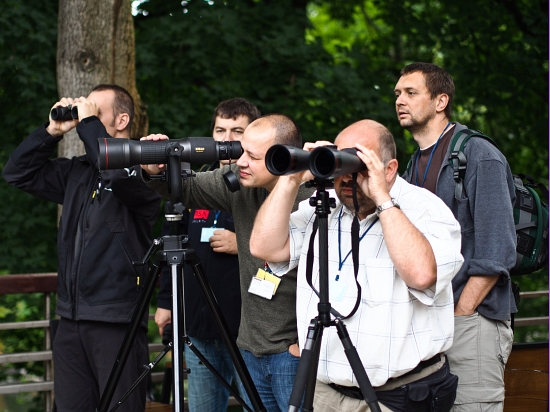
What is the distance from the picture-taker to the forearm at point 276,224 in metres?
2.56

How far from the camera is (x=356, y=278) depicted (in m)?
2.28

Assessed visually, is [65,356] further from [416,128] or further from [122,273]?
[416,128]

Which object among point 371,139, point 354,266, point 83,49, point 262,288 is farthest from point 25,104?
point 354,266

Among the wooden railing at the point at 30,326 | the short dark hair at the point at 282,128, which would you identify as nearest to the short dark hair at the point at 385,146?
the short dark hair at the point at 282,128

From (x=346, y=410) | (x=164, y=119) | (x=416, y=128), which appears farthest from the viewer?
(x=164, y=119)

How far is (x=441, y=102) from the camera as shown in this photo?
3240 millimetres

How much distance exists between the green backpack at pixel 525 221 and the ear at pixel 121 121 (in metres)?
1.63

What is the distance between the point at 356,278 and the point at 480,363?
2.99 ft

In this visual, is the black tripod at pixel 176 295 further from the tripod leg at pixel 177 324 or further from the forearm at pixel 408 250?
the forearm at pixel 408 250

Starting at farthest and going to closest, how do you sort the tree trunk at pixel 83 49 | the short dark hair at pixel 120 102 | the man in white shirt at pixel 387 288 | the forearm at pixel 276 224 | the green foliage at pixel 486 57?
the green foliage at pixel 486 57
the tree trunk at pixel 83 49
the short dark hair at pixel 120 102
the forearm at pixel 276 224
the man in white shirt at pixel 387 288

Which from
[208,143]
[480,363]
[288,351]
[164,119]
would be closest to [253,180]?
[208,143]

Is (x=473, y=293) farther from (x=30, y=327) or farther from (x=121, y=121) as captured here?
(x=30, y=327)

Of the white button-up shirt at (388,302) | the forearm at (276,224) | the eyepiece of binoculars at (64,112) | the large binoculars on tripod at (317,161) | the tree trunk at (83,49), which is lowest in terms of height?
the white button-up shirt at (388,302)

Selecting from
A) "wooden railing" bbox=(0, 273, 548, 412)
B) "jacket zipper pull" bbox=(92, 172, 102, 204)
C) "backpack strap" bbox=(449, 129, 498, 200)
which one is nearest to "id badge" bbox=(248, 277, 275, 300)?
"backpack strap" bbox=(449, 129, 498, 200)
